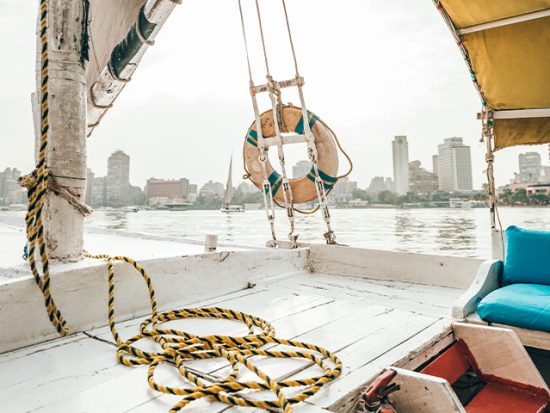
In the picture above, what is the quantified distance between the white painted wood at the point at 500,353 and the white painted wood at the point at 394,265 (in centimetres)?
95

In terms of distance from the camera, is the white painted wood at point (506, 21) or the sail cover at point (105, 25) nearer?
the white painted wood at point (506, 21)

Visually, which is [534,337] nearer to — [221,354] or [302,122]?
[221,354]

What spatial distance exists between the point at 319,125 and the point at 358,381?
101 inches

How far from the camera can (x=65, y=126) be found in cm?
185

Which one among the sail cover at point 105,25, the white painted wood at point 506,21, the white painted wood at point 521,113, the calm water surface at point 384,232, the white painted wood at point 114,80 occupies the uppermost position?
the sail cover at point 105,25

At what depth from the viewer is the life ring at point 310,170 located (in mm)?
3457

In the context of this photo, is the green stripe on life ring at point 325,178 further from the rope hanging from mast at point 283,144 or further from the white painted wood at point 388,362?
the white painted wood at point 388,362

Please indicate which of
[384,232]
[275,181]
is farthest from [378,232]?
[275,181]

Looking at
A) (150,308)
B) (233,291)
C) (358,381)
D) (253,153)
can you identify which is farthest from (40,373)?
(253,153)

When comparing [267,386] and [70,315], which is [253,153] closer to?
[70,315]

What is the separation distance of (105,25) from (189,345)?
136 inches

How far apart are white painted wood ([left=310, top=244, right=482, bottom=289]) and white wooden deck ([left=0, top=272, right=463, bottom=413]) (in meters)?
0.12

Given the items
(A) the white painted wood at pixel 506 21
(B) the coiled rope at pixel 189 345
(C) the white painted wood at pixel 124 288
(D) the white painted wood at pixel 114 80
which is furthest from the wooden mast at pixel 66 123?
(A) the white painted wood at pixel 506 21

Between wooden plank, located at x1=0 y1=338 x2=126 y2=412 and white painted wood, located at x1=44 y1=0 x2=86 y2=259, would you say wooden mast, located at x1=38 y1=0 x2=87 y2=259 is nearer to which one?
white painted wood, located at x1=44 y1=0 x2=86 y2=259
